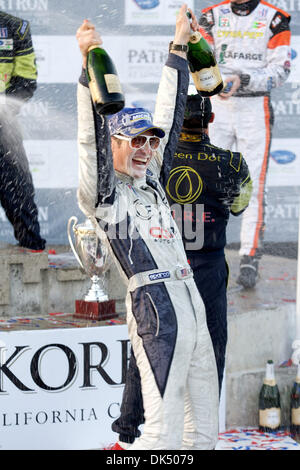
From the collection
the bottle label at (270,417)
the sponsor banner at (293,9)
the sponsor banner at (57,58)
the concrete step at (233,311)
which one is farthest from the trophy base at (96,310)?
the sponsor banner at (293,9)

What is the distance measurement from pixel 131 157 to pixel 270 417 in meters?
2.34

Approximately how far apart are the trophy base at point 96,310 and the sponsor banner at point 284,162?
6.13ft

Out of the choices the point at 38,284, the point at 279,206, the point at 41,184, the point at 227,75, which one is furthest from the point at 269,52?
the point at 38,284

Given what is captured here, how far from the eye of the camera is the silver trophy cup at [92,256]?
466 cm

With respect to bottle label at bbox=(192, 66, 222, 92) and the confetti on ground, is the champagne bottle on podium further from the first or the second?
the confetti on ground

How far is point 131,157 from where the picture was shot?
3100mm

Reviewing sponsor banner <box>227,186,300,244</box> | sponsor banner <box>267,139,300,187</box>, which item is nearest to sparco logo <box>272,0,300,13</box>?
sponsor banner <box>267,139,300,187</box>

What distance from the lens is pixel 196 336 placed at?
3012mm

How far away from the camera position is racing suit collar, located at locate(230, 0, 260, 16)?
18.5ft

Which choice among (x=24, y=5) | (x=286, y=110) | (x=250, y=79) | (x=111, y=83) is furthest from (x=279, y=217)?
(x=111, y=83)

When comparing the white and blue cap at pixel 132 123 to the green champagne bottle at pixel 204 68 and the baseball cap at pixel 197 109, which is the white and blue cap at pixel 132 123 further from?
the baseball cap at pixel 197 109

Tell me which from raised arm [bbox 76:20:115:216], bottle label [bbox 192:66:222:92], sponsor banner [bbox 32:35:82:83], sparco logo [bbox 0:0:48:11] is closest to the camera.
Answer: raised arm [bbox 76:20:115:216]

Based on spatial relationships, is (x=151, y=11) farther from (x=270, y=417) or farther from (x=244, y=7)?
(x=270, y=417)

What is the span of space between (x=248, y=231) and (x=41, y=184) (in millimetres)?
1518
